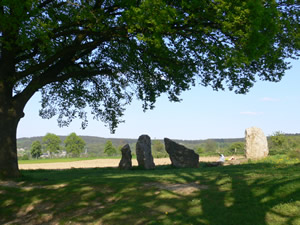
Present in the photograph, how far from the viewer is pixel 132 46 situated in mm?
14742

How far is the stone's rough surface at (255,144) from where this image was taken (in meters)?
25.6

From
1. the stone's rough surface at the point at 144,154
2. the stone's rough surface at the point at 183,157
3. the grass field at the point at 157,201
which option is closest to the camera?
the grass field at the point at 157,201

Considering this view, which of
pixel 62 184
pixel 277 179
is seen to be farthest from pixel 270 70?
pixel 62 184

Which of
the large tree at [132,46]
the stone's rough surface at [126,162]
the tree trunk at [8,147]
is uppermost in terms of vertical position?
the large tree at [132,46]

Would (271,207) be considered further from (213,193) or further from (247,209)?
(213,193)

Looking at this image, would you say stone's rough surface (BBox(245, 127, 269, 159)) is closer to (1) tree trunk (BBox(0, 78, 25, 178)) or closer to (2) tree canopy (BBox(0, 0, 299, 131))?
(2) tree canopy (BBox(0, 0, 299, 131))

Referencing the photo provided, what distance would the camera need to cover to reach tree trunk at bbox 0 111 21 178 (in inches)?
609

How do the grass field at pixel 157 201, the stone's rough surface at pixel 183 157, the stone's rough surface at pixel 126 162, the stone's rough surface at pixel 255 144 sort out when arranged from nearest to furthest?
the grass field at pixel 157 201, the stone's rough surface at pixel 183 157, the stone's rough surface at pixel 126 162, the stone's rough surface at pixel 255 144

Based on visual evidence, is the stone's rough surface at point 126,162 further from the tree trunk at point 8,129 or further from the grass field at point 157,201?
the grass field at point 157,201

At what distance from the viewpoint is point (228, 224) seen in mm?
7820

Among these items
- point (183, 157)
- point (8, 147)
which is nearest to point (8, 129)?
→ point (8, 147)

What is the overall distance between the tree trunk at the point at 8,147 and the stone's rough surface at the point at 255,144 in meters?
17.8

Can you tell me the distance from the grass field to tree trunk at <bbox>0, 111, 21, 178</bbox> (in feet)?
4.85

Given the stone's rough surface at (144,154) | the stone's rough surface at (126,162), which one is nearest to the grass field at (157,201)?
the stone's rough surface at (126,162)
